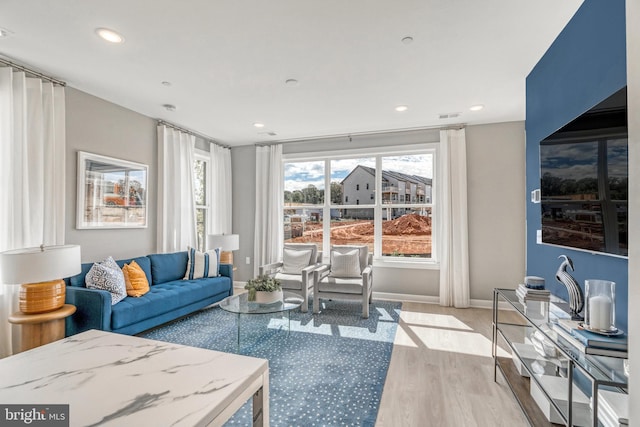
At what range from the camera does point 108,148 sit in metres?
3.72

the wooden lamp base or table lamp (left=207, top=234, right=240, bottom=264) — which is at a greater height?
table lamp (left=207, top=234, right=240, bottom=264)

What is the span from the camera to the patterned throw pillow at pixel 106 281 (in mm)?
3068

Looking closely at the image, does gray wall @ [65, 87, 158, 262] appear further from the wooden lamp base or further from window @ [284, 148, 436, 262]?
window @ [284, 148, 436, 262]

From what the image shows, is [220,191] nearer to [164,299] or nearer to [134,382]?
[164,299]

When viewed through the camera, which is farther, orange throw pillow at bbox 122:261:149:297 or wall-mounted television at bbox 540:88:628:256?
orange throw pillow at bbox 122:261:149:297

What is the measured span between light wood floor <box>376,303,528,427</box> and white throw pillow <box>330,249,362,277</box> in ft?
3.20

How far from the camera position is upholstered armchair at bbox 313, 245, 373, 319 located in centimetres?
406

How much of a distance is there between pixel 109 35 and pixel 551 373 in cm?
398

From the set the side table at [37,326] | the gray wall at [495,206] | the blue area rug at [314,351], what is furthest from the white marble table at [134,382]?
the gray wall at [495,206]

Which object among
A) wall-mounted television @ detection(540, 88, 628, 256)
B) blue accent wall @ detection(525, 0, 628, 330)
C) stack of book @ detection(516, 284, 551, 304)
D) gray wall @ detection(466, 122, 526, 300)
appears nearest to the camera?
wall-mounted television @ detection(540, 88, 628, 256)

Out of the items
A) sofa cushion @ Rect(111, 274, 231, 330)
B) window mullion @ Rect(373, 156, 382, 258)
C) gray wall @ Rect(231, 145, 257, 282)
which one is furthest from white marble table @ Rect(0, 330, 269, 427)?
gray wall @ Rect(231, 145, 257, 282)

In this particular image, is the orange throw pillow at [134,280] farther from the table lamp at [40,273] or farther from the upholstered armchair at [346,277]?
the upholstered armchair at [346,277]

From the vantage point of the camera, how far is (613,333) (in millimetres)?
1473

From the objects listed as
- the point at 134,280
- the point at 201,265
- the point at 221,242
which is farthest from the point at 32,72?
the point at 221,242
